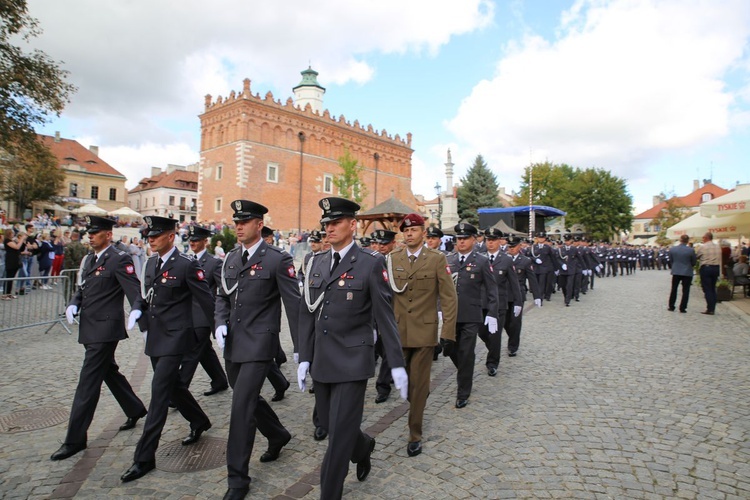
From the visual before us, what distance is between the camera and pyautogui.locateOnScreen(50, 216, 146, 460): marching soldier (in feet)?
14.7

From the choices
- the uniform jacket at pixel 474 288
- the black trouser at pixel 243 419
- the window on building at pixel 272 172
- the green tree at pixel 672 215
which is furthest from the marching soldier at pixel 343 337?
the green tree at pixel 672 215

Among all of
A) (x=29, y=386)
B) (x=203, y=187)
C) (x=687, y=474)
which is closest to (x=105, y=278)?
(x=29, y=386)

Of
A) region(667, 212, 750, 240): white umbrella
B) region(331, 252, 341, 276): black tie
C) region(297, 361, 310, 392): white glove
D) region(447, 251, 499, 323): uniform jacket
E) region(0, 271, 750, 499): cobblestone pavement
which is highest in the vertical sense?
region(667, 212, 750, 240): white umbrella

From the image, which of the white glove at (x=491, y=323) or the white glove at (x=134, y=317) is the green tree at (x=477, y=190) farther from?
the white glove at (x=134, y=317)

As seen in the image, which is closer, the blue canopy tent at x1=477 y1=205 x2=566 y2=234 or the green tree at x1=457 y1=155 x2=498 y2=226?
the blue canopy tent at x1=477 y1=205 x2=566 y2=234

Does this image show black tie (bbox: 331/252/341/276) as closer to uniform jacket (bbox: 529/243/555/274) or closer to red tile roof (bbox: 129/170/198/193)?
uniform jacket (bbox: 529/243/555/274)

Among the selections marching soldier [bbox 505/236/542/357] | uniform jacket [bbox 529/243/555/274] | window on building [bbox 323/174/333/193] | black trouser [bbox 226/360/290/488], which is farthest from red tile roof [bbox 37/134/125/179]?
black trouser [bbox 226/360/290/488]

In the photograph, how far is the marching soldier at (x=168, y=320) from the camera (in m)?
4.18

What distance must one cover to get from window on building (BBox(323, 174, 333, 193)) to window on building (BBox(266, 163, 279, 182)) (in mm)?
6242

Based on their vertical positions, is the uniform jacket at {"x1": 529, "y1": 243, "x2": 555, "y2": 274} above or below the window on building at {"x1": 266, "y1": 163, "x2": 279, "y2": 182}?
below

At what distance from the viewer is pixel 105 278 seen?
4.88 meters

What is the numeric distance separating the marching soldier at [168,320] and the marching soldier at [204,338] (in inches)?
5.6

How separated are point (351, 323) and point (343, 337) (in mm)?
121

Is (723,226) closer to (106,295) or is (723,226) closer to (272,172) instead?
(106,295)
